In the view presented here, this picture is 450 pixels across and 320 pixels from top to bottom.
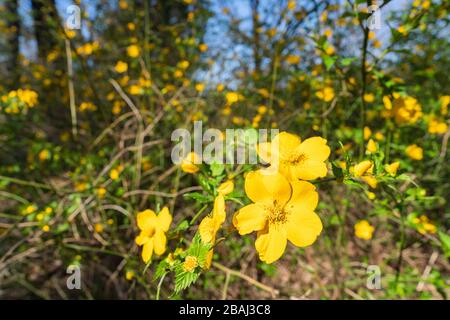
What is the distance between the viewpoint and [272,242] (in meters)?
0.87

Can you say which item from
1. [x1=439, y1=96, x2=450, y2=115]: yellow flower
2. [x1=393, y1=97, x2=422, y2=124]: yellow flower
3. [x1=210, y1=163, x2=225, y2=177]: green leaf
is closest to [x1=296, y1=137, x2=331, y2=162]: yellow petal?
[x1=210, y1=163, x2=225, y2=177]: green leaf

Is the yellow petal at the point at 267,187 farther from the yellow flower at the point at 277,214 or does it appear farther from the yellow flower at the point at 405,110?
the yellow flower at the point at 405,110

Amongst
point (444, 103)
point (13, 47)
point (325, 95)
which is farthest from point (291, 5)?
point (13, 47)

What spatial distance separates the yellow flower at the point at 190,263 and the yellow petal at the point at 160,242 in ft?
0.52

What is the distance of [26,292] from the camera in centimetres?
244

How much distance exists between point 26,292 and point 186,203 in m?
1.31

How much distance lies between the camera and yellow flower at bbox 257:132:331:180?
0.85 metres

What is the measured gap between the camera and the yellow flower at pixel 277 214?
0.82 metres

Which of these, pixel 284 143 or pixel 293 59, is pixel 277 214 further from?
pixel 293 59

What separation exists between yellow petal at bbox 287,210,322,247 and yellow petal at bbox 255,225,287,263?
21 mm

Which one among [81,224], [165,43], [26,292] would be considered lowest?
[26,292]
